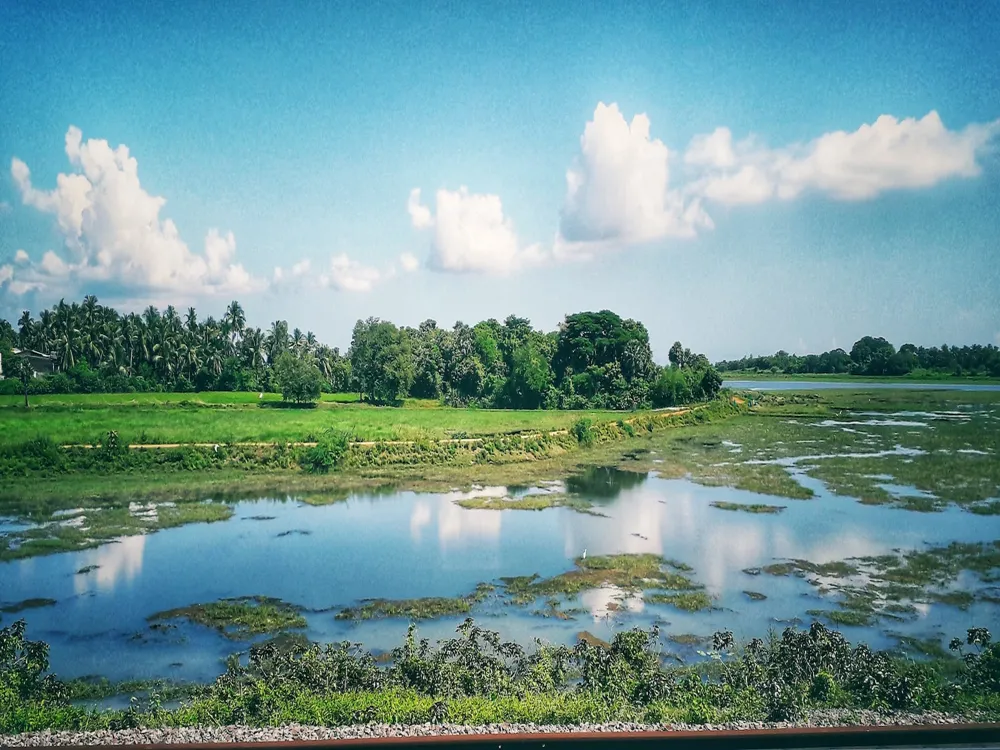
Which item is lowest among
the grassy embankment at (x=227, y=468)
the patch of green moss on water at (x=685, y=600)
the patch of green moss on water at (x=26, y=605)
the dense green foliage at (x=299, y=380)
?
the patch of green moss on water at (x=685, y=600)

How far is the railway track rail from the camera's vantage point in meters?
5.14

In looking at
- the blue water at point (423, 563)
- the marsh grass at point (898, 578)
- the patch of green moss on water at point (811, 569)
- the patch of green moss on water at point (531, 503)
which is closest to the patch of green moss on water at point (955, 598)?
the marsh grass at point (898, 578)

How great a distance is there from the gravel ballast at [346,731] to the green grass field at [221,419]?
24.7 ft

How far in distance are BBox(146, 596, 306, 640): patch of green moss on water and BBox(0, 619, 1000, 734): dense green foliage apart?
2.23 feet

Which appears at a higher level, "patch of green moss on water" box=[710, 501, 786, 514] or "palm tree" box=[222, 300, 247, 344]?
"palm tree" box=[222, 300, 247, 344]

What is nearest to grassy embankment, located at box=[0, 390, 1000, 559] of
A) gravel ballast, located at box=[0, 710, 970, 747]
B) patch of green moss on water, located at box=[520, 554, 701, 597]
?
patch of green moss on water, located at box=[520, 554, 701, 597]

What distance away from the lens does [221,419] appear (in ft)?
44.5

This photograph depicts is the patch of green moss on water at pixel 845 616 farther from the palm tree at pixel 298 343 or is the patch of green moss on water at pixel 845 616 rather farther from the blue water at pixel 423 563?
the palm tree at pixel 298 343

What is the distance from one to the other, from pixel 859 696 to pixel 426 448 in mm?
9496

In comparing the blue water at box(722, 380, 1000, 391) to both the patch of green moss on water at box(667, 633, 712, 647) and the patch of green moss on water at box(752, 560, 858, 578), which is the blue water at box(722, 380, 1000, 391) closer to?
the patch of green moss on water at box(752, 560, 858, 578)

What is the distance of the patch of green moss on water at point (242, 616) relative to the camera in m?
7.64

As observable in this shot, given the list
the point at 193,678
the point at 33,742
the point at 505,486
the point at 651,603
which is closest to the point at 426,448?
the point at 505,486

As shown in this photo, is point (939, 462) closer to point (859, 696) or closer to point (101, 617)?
point (859, 696)

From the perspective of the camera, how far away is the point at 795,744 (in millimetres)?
5262
